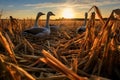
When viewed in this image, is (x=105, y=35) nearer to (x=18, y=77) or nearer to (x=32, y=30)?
(x=18, y=77)

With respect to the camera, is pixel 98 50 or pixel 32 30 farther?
pixel 32 30

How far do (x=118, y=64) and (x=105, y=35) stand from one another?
0.40 meters

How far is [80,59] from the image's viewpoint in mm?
4008

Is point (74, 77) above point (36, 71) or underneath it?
above

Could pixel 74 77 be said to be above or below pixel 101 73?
above

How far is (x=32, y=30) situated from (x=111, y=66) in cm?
855

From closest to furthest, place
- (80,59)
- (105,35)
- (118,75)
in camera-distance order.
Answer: (118,75)
(105,35)
(80,59)

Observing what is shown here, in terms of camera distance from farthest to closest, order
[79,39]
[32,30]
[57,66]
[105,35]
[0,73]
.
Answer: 1. [32,30]
2. [79,39]
3. [105,35]
4. [0,73]
5. [57,66]

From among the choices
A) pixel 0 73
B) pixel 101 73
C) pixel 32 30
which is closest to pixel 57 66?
pixel 0 73

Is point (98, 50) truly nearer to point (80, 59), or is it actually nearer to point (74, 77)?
point (80, 59)

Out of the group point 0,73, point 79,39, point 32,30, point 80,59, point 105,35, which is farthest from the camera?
point 32,30

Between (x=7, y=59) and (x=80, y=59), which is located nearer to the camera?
(x=7, y=59)

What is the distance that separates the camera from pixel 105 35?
3668 mm

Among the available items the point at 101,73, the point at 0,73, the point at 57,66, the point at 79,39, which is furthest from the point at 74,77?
the point at 79,39
